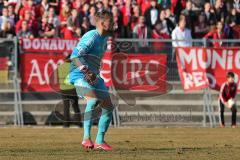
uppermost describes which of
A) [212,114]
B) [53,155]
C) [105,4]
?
[105,4]

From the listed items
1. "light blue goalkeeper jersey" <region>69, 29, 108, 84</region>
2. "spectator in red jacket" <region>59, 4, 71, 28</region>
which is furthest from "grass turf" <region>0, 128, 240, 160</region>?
"spectator in red jacket" <region>59, 4, 71, 28</region>

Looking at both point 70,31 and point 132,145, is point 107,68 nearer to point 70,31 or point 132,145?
point 70,31

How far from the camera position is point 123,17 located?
80.9 feet

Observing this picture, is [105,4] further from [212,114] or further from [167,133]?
[167,133]

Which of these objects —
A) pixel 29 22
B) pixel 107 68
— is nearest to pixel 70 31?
pixel 29 22

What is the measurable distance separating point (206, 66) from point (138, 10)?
309 cm

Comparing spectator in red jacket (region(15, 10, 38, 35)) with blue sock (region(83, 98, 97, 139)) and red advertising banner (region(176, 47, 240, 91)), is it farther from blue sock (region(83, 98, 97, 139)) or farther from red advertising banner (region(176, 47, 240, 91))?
blue sock (region(83, 98, 97, 139))

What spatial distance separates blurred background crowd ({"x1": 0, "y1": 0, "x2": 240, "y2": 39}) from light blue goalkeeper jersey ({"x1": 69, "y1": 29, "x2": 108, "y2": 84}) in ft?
32.9

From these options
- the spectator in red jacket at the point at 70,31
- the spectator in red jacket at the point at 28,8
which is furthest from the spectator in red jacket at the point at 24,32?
the spectator in red jacket at the point at 70,31

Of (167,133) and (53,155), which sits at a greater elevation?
(53,155)

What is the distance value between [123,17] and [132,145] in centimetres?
1048

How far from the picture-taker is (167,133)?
62.7 ft

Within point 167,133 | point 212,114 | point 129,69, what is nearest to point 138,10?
point 129,69

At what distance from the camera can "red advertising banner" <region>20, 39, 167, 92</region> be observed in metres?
22.6
